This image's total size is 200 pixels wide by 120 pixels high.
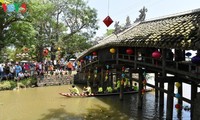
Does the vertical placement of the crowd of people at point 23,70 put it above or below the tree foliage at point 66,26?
below

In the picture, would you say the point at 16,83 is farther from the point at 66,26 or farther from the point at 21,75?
the point at 66,26

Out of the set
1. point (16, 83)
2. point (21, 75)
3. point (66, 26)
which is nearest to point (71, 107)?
point (16, 83)

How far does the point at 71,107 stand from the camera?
18.2m

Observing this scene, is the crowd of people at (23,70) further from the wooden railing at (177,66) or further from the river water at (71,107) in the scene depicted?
the wooden railing at (177,66)

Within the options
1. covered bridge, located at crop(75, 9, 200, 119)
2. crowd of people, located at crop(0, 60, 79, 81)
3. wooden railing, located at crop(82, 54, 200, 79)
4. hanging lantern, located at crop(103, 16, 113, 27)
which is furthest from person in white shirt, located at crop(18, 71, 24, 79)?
hanging lantern, located at crop(103, 16, 113, 27)

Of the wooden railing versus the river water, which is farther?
the river water

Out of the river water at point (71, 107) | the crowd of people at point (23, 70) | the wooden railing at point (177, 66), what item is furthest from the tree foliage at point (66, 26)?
the wooden railing at point (177, 66)

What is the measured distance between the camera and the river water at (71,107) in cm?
1573

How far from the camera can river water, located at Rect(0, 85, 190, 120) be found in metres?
15.7

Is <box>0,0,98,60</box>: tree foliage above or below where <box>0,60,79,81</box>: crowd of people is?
above

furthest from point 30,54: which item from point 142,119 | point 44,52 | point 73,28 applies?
point 142,119

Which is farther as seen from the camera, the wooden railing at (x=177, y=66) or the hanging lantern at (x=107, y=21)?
the hanging lantern at (x=107, y=21)

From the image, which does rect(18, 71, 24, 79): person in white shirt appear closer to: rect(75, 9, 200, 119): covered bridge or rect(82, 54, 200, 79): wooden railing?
rect(75, 9, 200, 119): covered bridge

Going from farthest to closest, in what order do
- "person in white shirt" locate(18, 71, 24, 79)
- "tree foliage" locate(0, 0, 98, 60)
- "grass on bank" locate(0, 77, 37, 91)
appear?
"tree foliage" locate(0, 0, 98, 60)
"person in white shirt" locate(18, 71, 24, 79)
"grass on bank" locate(0, 77, 37, 91)
